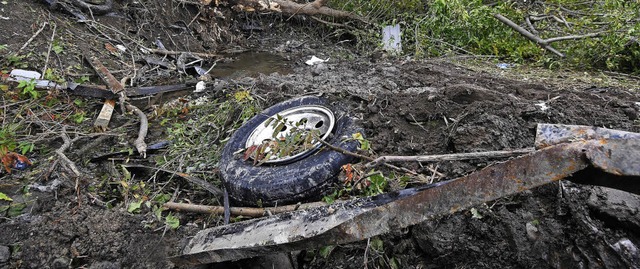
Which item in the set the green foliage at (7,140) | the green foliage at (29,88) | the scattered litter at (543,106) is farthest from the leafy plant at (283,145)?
the green foliage at (29,88)

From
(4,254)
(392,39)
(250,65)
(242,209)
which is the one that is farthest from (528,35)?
(4,254)

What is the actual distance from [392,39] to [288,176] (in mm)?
3938

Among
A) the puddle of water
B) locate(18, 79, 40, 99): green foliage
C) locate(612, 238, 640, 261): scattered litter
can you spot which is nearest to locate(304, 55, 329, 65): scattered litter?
the puddle of water

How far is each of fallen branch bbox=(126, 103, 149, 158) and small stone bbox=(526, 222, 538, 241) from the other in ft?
9.20

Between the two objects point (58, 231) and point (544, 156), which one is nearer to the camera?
point (544, 156)

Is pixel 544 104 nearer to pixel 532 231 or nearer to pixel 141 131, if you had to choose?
pixel 532 231

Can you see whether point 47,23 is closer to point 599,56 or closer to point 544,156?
point 544,156

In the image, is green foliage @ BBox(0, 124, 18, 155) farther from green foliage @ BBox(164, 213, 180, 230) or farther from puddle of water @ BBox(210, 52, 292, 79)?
puddle of water @ BBox(210, 52, 292, 79)

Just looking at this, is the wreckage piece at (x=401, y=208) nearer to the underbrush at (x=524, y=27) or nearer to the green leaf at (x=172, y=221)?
the green leaf at (x=172, y=221)

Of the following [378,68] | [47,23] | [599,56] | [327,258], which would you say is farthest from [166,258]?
[599,56]

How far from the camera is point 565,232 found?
5.45ft

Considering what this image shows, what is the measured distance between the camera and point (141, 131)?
353cm

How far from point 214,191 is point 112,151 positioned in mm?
1276

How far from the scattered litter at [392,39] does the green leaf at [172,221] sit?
4012 millimetres
